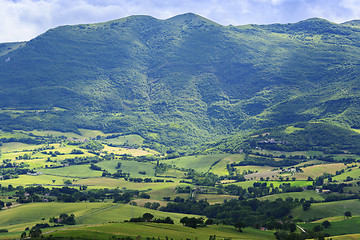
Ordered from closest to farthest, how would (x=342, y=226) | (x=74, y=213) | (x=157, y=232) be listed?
(x=157, y=232) → (x=342, y=226) → (x=74, y=213)

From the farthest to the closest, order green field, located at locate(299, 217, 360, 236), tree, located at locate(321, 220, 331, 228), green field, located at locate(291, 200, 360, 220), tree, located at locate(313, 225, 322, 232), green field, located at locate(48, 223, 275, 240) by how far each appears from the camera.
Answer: green field, located at locate(291, 200, 360, 220) → tree, located at locate(321, 220, 331, 228) → tree, located at locate(313, 225, 322, 232) → green field, located at locate(299, 217, 360, 236) → green field, located at locate(48, 223, 275, 240)

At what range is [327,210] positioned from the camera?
17812cm

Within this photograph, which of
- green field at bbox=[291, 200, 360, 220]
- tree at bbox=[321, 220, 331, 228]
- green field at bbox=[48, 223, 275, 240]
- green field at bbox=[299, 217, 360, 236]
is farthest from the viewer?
green field at bbox=[291, 200, 360, 220]

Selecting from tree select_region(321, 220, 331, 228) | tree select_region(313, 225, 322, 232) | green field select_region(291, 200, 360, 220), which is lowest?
tree select_region(313, 225, 322, 232)

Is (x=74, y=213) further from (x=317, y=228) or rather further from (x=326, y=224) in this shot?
(x=326, y=224)

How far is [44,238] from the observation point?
118 meters

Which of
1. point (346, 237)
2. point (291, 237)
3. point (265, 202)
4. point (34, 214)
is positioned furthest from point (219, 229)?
point (34, 214)

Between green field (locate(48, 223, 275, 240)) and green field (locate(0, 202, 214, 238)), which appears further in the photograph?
green field (locate(0, 202, 214, 238))

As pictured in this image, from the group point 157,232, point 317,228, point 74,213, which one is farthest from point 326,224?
point 74,213

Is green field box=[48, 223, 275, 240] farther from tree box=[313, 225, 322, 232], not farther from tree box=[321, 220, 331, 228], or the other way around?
tree box=[321, 220, 331, 228]

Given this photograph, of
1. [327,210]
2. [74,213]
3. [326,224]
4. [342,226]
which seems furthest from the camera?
[327,210]

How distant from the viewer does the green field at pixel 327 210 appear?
573ft

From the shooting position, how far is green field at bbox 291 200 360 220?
573 feet

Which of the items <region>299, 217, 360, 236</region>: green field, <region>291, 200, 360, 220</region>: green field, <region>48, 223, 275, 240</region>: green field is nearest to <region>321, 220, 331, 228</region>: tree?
<region>299, 217, 360, 236</region>: green field
